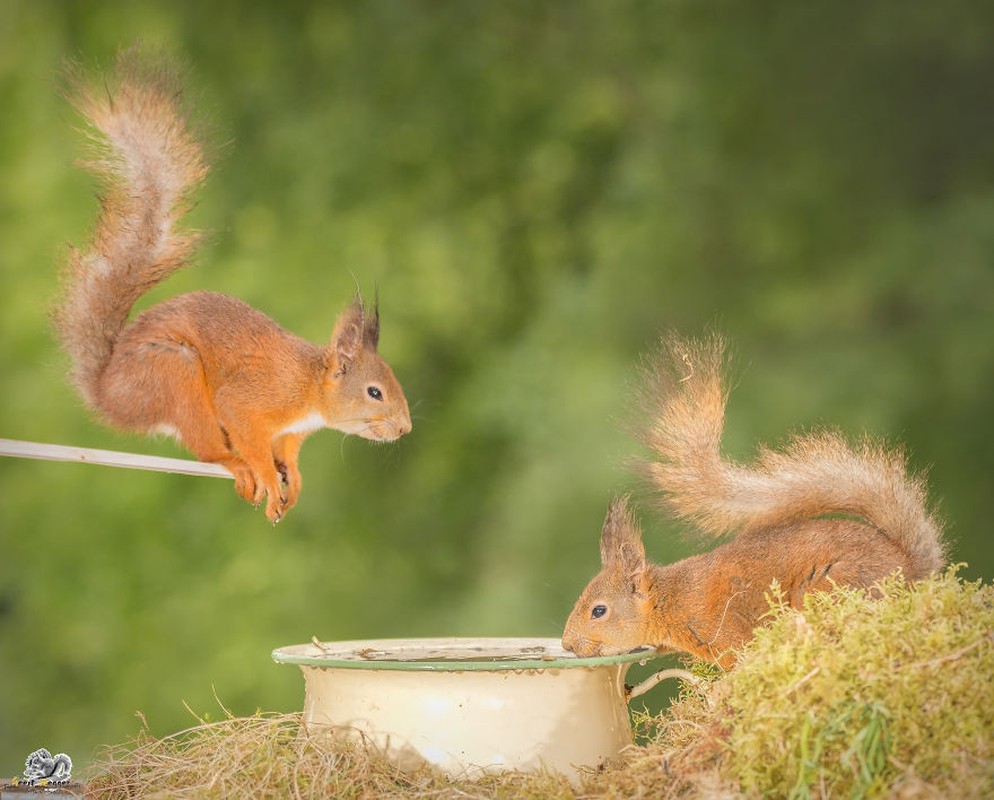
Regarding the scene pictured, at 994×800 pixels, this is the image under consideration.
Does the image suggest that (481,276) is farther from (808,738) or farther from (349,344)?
(808,738)

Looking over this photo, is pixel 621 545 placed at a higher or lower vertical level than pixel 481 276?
lower

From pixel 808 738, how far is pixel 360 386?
46.7 inches

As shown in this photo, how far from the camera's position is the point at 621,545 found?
214cm

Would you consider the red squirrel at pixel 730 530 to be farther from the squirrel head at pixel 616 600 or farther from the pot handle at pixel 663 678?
the pot handle at pixel 663 678

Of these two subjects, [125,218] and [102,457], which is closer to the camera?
[102,457]

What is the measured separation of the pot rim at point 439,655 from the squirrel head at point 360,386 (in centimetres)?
45

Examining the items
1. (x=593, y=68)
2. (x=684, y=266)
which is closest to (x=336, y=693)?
(x=684, y=266)

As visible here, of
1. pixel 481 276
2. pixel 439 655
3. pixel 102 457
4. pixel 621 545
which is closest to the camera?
pixel 102 457

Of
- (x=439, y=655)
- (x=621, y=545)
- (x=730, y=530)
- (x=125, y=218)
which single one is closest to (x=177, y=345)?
(x=125, y=218)

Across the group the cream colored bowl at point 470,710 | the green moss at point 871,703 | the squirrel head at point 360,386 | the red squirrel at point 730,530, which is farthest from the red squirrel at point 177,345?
the green moss at point 871,703

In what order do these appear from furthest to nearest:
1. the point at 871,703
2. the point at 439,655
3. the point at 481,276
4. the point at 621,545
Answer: the point at 481,276 < the point at 621,545 < the point at 439,655 < the point at 871,703

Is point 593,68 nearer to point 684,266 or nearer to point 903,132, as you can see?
point 684,266

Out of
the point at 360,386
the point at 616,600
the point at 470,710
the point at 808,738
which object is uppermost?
the point at 360,386

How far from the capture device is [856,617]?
140 cm
